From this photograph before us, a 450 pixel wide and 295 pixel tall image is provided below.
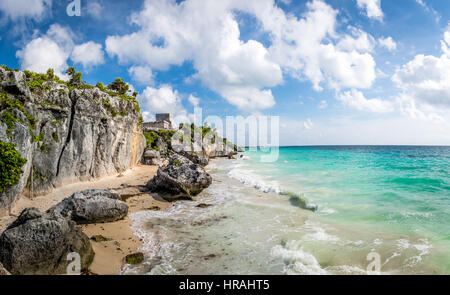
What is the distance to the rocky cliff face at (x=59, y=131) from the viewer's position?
12008 mm

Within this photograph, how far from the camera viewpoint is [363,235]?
9.80 metres

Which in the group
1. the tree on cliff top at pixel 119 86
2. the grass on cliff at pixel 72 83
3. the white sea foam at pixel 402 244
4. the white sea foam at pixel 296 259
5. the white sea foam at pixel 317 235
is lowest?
the white sea foam at pixel 317 235

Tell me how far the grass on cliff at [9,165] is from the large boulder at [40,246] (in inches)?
194

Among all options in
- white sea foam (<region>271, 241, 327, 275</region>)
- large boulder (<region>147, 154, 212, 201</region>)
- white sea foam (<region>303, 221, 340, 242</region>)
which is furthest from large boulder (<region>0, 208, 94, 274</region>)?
large boulder (<region>147, 154, 212, 201</region>)

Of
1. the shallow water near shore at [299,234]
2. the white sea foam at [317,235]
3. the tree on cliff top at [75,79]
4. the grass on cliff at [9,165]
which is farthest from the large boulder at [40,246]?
the tree on cliff top at [75,79]

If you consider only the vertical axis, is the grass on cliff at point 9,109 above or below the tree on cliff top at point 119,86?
below

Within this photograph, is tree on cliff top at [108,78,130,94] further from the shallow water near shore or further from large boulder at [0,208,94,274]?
large boulder at [0,208,94,274]

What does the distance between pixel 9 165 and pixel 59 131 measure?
547 centimetres

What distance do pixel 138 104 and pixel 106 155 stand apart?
8573 millimetres

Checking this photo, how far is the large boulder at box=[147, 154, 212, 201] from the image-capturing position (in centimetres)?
1656

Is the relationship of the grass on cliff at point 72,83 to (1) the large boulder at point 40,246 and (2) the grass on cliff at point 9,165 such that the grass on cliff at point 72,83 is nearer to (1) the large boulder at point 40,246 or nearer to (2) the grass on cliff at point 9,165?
(2) the grass on cliff at point 9,165

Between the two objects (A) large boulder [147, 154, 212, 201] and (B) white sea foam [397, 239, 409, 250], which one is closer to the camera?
(B) white sea foam [397, 239, 409, 250]

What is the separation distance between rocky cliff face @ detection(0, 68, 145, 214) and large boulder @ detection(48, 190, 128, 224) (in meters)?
3.06

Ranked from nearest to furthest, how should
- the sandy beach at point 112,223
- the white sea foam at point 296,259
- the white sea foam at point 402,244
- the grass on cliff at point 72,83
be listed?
1. the white sea foam at point 296,259
2. the sandy beach at point 112,223
3. the white sea foam at point 402,244
4. the grass on cliff at point 72,83
